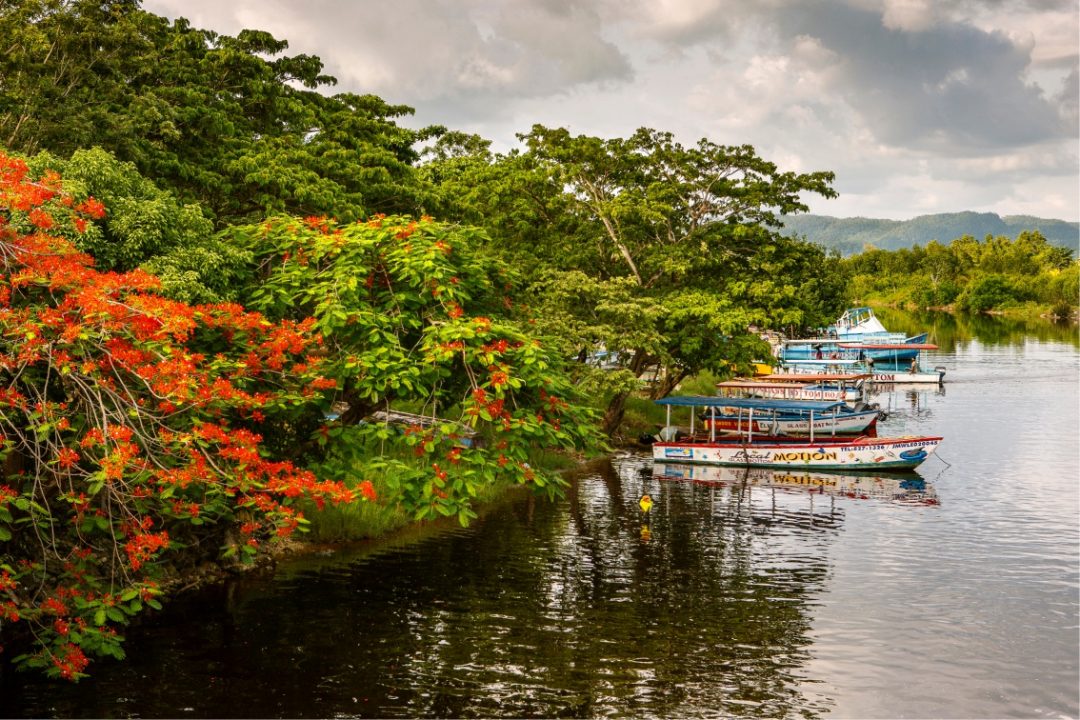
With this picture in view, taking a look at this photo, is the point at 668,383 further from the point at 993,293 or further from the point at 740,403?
the point at 993,293

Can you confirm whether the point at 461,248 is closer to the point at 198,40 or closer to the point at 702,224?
the point at 198,40

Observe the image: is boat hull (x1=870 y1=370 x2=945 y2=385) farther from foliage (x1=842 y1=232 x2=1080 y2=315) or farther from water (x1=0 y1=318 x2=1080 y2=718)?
foliage (x1=842 y1=232 x2=1080 y2=315)

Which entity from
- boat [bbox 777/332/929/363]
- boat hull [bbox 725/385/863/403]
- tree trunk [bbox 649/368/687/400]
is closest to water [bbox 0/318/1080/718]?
tree trunk [bbox 649/368/687/400]

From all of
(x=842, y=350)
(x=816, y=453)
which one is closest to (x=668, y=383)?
(x=816, y=453)

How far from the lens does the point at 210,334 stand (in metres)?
17.1

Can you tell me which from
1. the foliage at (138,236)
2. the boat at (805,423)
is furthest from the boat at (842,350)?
the foliage at (138,236)

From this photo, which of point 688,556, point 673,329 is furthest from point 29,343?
point 673,329

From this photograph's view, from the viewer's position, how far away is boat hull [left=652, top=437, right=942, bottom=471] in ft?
131

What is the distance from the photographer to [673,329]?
41.9 m

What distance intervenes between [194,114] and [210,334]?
12818 millimetres

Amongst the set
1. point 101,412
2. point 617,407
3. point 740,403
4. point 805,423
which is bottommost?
point 805,423

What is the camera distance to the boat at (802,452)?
131 ft

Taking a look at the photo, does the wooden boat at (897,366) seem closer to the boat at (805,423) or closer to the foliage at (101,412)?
the boat at (805,423)

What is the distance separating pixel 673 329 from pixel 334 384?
27.8m
